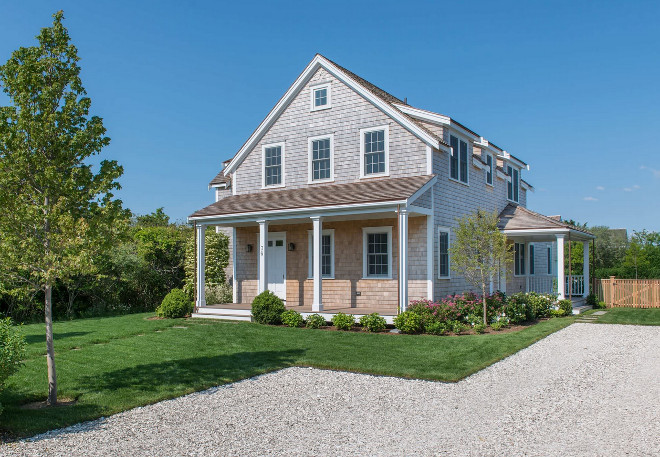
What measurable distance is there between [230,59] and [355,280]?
9.82m

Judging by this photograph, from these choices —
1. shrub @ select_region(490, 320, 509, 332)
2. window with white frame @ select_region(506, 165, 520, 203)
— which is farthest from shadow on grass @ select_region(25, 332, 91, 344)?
window with white frame @ select_region(506, 165, 520, 203)


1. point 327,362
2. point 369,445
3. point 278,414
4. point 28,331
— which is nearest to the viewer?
Result: point 369,445

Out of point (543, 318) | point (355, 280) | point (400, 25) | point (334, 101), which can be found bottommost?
point (543, 318)

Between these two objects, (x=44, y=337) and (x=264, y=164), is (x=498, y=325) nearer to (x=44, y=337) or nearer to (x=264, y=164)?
(x=264, y=164)

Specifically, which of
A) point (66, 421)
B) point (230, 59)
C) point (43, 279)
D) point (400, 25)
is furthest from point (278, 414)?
point (230, 59)

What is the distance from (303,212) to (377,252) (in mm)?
2953

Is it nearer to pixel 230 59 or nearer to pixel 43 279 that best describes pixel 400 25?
pixel 230 59

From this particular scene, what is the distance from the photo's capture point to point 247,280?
2081 cm

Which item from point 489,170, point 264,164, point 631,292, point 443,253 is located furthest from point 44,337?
point 631,292

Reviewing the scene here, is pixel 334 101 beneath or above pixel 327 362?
above

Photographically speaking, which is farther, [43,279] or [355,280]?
[355,280]

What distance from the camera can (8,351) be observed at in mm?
6559

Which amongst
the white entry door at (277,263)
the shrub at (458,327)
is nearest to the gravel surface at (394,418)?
the shrub at (458,327)

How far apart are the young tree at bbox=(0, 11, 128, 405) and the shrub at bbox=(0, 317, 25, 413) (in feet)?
2.26
